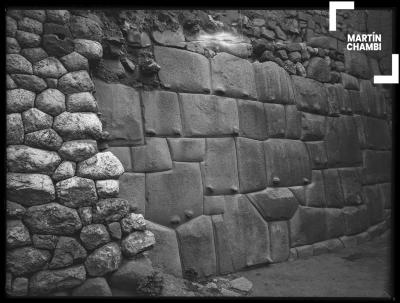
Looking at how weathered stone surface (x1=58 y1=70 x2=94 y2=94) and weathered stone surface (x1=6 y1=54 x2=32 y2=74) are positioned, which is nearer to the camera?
weathered stone surface (x1=6 y1=54 x2=32 y2=74)

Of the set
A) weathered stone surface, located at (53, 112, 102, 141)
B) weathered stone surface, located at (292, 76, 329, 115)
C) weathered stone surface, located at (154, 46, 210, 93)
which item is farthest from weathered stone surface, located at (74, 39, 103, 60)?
weathered stone surface, located at (292, 76, 329, 115)

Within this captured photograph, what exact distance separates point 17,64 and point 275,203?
8.64 feet

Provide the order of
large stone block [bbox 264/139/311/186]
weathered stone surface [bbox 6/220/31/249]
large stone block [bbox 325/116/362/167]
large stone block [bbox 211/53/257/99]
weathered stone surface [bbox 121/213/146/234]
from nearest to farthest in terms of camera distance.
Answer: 1. weathered stone surface [bbox 6/220/31/249]
2. weathered stone surface [bbox 121/213/146/234]
3. large stone block [bbox 211/53/257/99]
4. large stone block [bbox 264/139/311/186]
5. large stone block [bbox 325/116/362/167]

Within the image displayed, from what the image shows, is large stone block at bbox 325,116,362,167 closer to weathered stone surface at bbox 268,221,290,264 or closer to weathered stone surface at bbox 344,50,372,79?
weathered stone surface at bbox 344,50,372,79

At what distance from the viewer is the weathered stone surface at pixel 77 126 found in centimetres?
226

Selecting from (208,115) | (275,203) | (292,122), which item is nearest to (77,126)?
(208,115)

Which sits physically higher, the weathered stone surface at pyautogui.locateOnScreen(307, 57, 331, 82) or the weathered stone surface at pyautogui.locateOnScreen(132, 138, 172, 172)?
the weathered stone surface at pyautogui.locateOnScreen(307, 57, 331, 82)

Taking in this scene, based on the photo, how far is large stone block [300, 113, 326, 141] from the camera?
3947 mm

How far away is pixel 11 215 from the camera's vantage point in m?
Result: 2.05

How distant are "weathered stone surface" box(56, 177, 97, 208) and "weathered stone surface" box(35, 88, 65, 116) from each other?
19.0 inches

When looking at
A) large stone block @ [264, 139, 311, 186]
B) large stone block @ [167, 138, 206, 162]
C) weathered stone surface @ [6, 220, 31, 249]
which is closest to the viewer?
weathered stone surface @ [6, 220, 31, 249]

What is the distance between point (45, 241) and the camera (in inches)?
83.2

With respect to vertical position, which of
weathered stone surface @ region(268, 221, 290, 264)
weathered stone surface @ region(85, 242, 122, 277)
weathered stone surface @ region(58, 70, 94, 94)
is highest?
weathered stone surface @ region(58, 70, 94, 94)

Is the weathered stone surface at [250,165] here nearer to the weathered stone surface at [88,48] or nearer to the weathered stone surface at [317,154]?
the weathered stone surface at [317,154]
